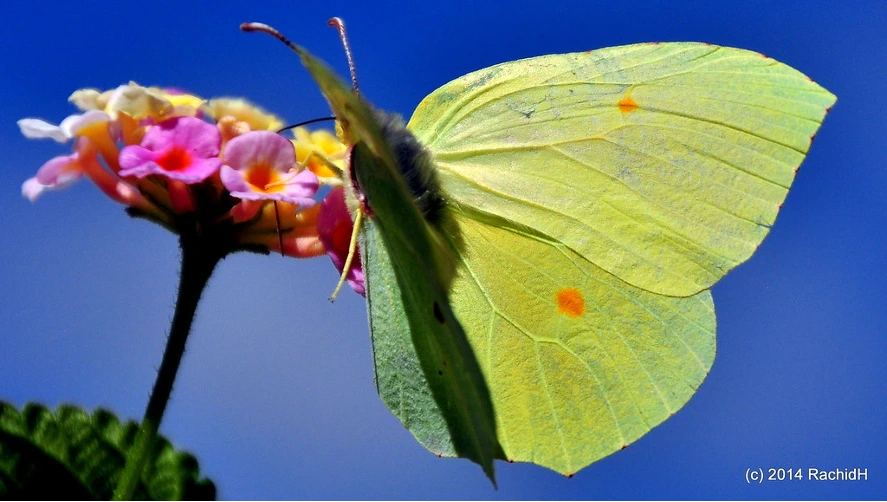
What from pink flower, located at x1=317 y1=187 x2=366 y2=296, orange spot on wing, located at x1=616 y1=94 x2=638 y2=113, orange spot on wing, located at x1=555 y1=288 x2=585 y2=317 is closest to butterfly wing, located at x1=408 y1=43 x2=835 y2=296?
orange spot on wing, located at x1=616 y1=94 x2=638 y2=113

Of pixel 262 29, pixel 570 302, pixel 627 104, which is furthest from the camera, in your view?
pixel 570 302

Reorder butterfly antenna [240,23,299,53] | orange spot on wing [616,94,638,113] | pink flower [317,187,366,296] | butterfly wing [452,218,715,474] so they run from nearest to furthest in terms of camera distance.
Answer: butterfly antenna [240,23,299,53]
pink flower [317,187,366,296]
orange spot on wing [616,94,638,113]
butterfly wing [452,218,715,474]

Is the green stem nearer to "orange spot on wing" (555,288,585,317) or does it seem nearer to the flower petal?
the flower petal

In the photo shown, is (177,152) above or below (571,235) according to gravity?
below

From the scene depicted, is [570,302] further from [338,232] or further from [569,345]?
[338,232]

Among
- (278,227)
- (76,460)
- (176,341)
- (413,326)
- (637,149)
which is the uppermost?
(637,149)

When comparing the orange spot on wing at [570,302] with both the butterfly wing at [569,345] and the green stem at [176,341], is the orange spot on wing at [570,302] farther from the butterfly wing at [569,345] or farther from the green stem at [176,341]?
the green stem at [176,341]

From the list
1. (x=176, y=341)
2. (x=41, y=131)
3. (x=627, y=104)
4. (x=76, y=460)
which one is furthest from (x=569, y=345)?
(x=41, y=131)

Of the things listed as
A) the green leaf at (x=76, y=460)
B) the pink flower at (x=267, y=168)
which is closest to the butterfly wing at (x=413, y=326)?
the pink flower at (x=267, y=168)
